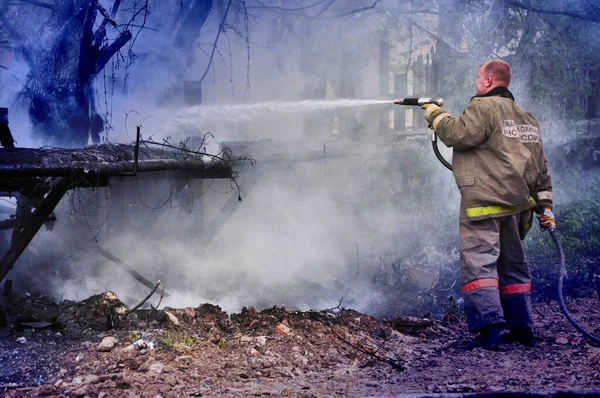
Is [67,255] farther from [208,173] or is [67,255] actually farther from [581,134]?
[581,134]

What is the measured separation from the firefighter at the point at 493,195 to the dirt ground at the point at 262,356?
305mm

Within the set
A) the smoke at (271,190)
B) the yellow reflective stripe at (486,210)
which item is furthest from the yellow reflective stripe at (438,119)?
the smoke at (271,190)

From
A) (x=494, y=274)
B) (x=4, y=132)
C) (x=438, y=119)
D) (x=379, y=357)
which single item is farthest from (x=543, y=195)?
(x=4, y=132)

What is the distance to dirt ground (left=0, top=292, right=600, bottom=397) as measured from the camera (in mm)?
3248

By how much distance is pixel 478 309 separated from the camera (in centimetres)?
405

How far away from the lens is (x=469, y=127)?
4070 millimetres

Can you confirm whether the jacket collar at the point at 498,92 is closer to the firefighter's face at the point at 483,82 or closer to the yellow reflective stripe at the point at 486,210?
the firefighter's face at the point at 483,82

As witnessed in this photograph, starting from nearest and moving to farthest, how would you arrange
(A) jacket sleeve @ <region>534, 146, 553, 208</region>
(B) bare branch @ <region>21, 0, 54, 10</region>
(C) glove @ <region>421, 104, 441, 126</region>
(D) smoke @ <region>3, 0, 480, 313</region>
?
1. (C) glove @ <region>421, 104, 441, 126</region>
2. (A) jacket sleeve @ <region>534, 146, 553, 208</region>
3. (D) smoke @ <region>3, 0, 480, 313</region>
4. (B) bare branch @ <region>21, 0, 54, 10</region>

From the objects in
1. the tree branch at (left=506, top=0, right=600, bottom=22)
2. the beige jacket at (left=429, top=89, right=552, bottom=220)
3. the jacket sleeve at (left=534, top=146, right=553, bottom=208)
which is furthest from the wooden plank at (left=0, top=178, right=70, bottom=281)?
the tree branch at (left=506, top=0, right=600, bottom=22)

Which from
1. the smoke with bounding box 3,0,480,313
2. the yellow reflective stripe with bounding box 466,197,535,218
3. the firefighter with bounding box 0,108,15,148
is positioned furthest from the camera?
the smoke with bounding box 3,0,480,313

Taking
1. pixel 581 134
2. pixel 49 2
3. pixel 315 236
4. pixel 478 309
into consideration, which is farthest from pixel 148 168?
pixel 581 134

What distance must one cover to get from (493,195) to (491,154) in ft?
1.11

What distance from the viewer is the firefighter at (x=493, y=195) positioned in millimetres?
4094

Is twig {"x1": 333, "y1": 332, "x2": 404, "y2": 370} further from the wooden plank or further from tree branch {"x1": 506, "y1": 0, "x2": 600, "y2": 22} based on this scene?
tree branch {"x1": 506, "y1": 0, "x2": 600, "y2": 22}
